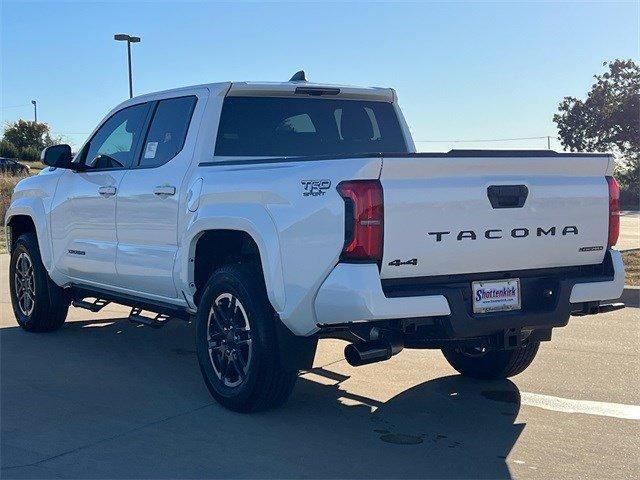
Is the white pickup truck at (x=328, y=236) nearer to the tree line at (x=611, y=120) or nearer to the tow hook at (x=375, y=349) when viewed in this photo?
the tow hook at (x=375, y=349)

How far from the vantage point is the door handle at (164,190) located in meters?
5.82

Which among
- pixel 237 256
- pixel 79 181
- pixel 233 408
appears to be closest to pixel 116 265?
pixel 79 181

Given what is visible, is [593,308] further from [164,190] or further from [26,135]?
[26,135]

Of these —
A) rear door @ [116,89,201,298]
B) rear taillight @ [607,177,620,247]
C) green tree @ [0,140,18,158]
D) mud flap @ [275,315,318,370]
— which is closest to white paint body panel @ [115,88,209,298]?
rear door @ [116,89,201,298]

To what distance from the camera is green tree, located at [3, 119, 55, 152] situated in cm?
5950

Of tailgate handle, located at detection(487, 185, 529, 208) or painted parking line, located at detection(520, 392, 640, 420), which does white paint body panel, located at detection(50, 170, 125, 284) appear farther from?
painted parking line, located at detection(520, 392, 640, 420)

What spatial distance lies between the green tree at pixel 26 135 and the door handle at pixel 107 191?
5503cm

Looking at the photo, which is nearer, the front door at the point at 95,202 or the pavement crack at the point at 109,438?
the pavement crack at the point at 109,438

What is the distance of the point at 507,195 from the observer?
4664 mm

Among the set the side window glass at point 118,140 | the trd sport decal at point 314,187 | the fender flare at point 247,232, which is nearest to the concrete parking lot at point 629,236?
the side window glass at point 118,140

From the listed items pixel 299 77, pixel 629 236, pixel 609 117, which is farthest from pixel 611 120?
pixel 299 77

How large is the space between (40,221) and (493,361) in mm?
4066

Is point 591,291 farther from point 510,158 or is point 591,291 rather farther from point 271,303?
point 271,303

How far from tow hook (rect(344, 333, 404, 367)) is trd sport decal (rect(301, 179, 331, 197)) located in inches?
32.2
